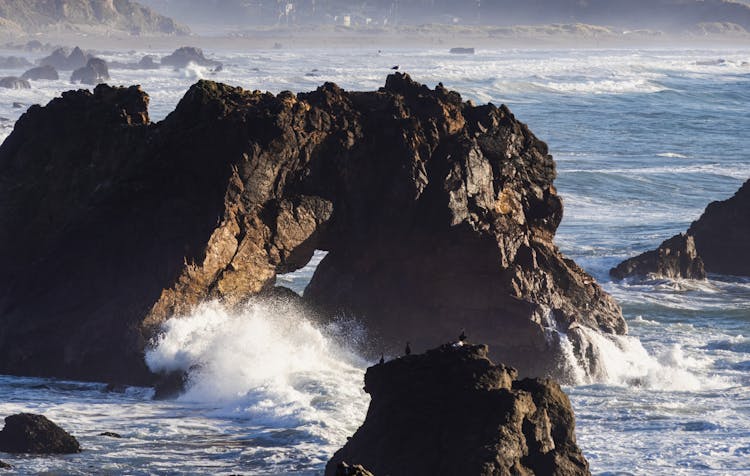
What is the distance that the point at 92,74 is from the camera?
341 feet

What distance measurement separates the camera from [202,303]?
2727cm

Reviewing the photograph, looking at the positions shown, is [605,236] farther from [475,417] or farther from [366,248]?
[475,417]

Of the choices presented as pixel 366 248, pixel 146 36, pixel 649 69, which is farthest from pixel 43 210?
pixel 146 36

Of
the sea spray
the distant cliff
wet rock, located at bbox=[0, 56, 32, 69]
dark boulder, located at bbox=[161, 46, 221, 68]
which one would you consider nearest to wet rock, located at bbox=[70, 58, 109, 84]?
wet rock, located at bbox=[0, 56, 32, 69]

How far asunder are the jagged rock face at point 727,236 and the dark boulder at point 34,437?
21.6 meters

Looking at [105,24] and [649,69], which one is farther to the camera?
[105,24]

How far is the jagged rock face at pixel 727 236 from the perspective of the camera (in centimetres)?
3844

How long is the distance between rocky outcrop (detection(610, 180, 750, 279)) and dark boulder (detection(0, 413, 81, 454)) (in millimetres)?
18931

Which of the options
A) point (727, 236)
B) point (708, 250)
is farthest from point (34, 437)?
point (727, 236)

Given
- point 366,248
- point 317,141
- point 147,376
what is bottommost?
point 147,376

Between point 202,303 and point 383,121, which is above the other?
point 383,121

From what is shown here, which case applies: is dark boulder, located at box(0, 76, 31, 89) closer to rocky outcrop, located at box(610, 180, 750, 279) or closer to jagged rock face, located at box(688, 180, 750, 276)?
rocky outcrop, located at box(610, 180, 750, 279)

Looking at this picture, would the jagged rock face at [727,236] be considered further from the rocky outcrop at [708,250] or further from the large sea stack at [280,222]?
the large sea stack at [280,222]

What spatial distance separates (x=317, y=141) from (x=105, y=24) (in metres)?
170
